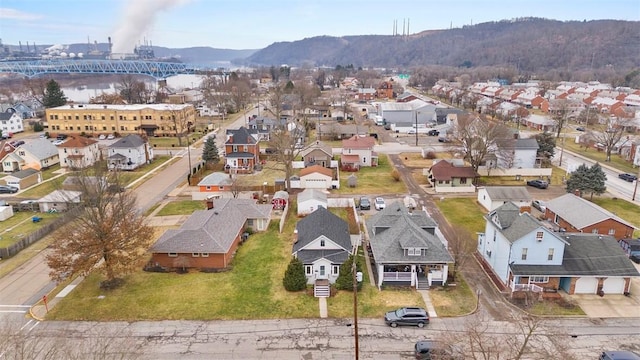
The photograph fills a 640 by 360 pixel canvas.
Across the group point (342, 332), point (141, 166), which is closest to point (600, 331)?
point (342, 332)

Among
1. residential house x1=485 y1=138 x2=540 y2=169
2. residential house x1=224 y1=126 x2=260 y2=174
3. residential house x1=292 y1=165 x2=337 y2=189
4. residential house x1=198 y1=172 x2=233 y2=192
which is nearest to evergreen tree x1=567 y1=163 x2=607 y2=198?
residential house x1=485 y1=138 x2=540 y2=169

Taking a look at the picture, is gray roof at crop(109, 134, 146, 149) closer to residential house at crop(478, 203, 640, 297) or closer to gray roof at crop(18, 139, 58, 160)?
gray roof at crop(18, 139, 58, 160)

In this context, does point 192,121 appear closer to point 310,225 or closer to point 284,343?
point 310,225

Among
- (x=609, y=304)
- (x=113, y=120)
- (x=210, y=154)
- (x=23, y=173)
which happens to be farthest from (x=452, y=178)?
(x=113, y=120)

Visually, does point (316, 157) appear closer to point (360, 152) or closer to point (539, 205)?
point (360, 152)

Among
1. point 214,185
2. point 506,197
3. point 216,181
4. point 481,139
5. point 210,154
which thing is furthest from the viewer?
point 210,154
